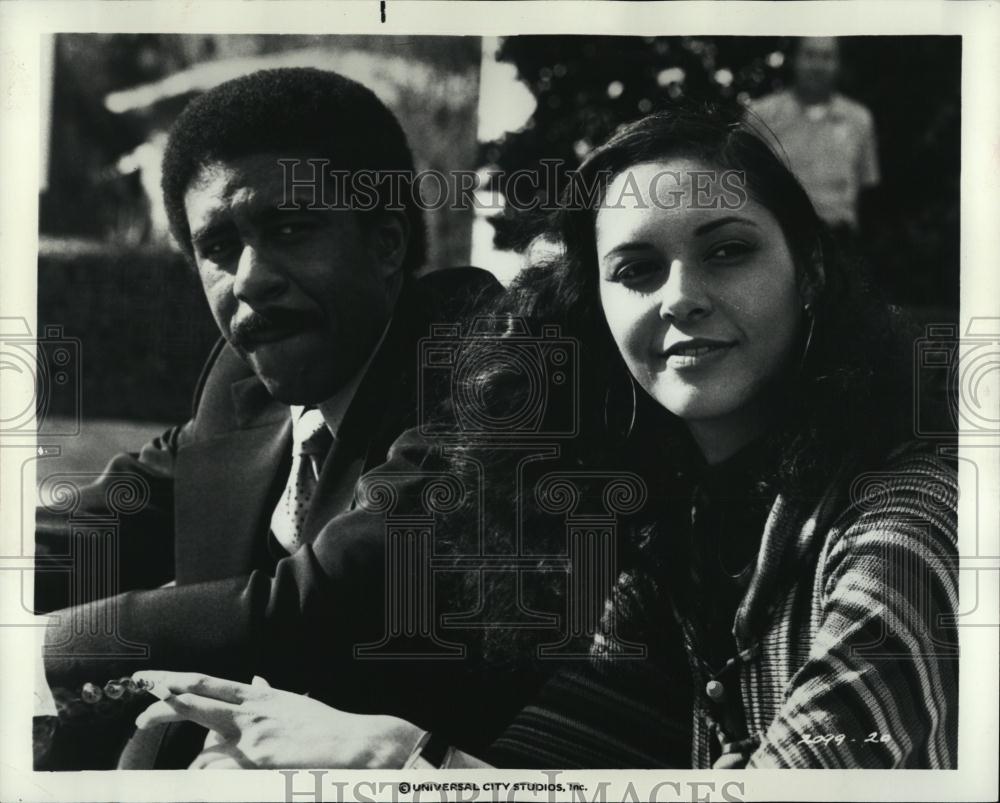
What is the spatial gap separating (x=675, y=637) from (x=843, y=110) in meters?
1.61

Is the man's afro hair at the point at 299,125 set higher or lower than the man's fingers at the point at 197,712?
higher

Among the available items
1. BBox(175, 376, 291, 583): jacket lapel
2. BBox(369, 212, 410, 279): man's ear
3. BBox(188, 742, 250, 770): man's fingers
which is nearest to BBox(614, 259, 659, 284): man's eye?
BBox(369, 212, 410, 279): man's ear

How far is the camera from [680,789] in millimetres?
3152

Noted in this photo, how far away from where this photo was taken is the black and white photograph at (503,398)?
3.12 meters

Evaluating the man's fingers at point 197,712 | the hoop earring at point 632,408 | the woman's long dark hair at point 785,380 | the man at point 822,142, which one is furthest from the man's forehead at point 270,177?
the man's fingers at point 197,712

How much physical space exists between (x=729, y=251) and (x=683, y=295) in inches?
7.3

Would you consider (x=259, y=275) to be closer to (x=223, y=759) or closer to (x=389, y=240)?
(x=389, y=240)

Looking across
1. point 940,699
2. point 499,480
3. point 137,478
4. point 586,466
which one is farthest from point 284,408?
point 940,699

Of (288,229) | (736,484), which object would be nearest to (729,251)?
(736,484)

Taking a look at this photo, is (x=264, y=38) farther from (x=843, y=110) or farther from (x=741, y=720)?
(x=741, y=720)

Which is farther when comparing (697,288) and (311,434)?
(311,434)

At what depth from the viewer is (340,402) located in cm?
321

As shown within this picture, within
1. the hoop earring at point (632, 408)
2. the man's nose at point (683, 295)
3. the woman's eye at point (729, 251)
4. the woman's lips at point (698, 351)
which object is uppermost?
the woman's eye at point (729, 251)

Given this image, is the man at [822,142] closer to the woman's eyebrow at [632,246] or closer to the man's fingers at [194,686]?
the woman's eyebrow at [632,246]
